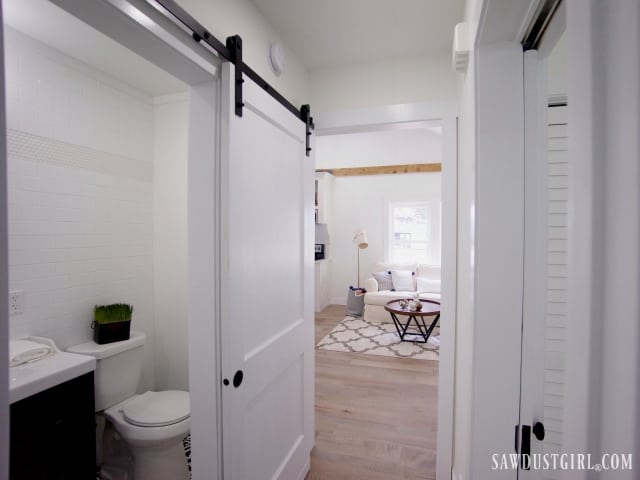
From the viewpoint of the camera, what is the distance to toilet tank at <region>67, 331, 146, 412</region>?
1881 mm

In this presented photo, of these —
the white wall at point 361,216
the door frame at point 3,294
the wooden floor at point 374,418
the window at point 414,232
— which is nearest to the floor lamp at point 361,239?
the white wall at point 361,216

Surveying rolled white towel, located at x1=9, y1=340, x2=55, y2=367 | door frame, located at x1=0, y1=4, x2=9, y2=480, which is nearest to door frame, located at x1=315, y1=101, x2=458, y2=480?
door frame, located at x1=0, y1=4, x2=9, y2=480

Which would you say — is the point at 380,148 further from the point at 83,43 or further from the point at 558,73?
the point at 558,73

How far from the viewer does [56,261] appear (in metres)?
1.85

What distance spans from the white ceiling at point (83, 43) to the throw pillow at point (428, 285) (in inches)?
179

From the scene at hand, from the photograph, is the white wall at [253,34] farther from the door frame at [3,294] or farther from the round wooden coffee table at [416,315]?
the round wooden coffee table at [416,315]

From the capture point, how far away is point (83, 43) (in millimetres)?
1771

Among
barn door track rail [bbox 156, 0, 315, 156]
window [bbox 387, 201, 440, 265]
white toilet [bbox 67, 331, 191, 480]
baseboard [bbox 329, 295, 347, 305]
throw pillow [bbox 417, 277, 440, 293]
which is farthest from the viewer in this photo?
baseboard [bbox 329, 295, 347, 305]

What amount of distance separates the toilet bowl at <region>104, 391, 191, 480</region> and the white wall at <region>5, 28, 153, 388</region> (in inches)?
20.0

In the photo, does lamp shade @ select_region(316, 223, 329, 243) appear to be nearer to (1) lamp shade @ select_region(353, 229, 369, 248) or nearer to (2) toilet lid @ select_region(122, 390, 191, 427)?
(1) lamp shade @ select_region(353, 229, 369, 248)

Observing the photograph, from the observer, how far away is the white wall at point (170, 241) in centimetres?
237

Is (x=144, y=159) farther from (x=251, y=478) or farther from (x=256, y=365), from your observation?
(x=251, y=478)

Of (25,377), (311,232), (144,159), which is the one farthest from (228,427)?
(144,159)

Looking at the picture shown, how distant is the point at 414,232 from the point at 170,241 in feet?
15.7
